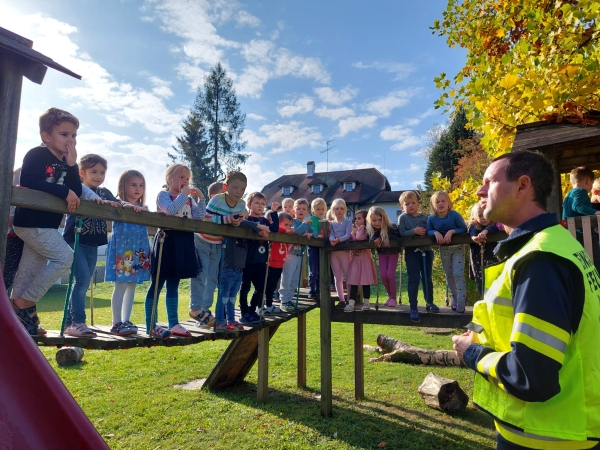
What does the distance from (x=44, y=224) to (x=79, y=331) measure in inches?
33.3

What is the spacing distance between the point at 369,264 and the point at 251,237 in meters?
2.35

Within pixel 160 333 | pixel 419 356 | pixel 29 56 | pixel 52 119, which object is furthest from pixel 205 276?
pixel 419 356

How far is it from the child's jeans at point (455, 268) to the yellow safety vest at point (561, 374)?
11.7ft

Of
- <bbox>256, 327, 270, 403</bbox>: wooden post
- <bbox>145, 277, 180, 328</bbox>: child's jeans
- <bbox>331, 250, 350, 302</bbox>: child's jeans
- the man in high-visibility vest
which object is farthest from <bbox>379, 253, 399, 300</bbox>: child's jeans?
the man in high-visibility vest

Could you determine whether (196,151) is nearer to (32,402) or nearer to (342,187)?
(342,187)

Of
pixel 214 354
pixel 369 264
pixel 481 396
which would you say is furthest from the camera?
pixel 214 354

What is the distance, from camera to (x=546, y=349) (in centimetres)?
155

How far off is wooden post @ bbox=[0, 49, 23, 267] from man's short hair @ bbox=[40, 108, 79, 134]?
1.53ft

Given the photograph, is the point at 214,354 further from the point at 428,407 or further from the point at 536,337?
the point at 536,337

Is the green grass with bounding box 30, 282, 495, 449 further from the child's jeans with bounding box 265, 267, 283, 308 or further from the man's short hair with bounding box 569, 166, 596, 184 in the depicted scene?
the man's short hair with bounding box 569, 166, 596, 184

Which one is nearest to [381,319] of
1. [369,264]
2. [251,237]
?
[369,264]

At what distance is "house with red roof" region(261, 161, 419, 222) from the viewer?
3869cm

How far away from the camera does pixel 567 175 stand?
22.4 ft

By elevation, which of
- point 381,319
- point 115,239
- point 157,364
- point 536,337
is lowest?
point 157,364
